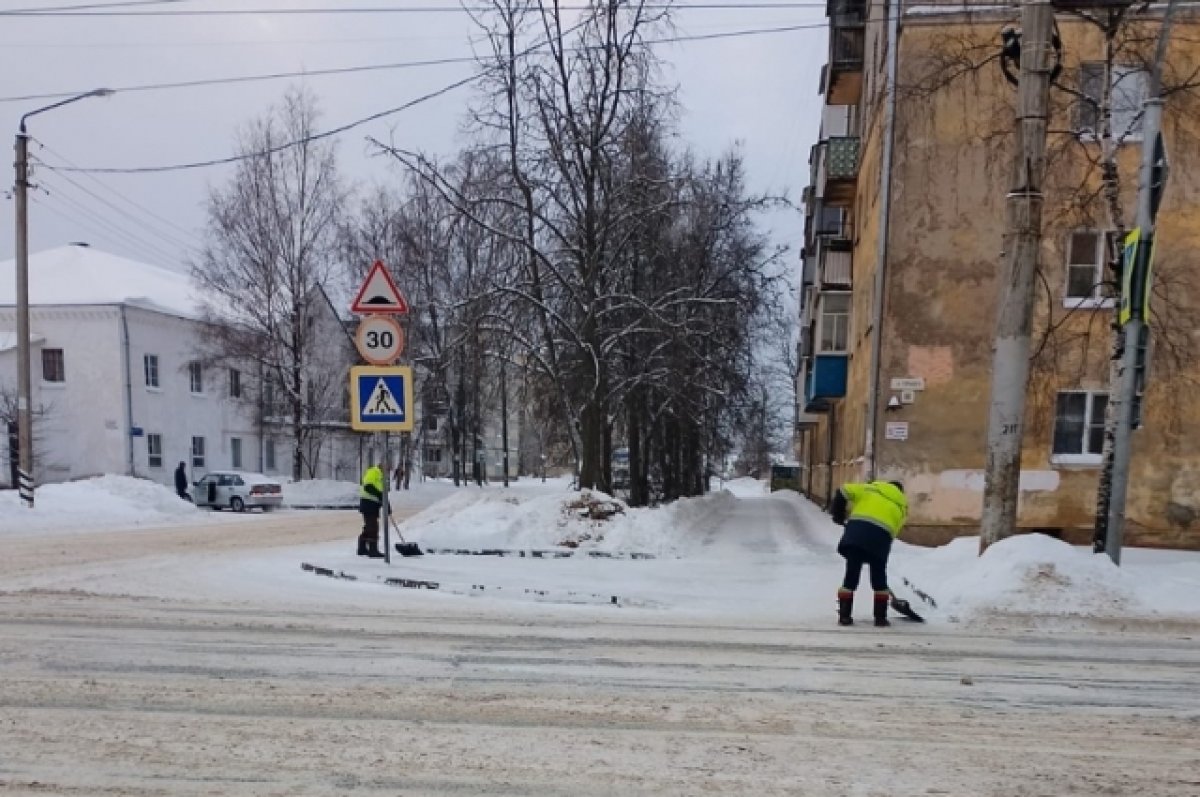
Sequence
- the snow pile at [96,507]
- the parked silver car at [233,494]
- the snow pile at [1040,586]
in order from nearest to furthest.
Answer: the snow pile at [1040,586]
the snow pile at [96,507]
the parked silver car at [233,494]

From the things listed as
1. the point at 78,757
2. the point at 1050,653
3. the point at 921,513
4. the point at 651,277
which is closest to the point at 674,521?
the point at 921,513

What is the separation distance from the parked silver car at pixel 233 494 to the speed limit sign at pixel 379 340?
21.1 metres

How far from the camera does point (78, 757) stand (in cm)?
399

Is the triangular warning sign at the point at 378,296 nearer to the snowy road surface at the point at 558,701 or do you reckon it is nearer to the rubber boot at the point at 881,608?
the snowy road surface at the point at 558,701

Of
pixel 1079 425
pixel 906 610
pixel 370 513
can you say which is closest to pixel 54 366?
pixel 370 513

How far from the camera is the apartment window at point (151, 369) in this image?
1329 inches

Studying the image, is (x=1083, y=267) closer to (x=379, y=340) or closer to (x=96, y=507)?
(x=379, y=340)

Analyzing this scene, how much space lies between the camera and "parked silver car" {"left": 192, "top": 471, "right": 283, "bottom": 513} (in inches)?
1120

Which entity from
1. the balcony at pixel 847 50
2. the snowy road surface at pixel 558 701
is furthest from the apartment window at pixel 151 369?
the balcony at pixel 847 50

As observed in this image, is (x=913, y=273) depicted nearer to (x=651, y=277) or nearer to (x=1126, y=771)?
(x=651, y=277)

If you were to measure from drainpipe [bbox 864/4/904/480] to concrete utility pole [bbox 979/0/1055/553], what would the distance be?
595 cm

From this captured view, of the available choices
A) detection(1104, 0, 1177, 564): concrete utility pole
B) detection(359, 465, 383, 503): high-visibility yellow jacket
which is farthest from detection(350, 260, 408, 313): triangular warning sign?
detection(1104, 0, 1177, 564): concrete utility pole

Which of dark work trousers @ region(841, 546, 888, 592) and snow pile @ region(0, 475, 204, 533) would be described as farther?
snow pile @ region(0, 475, 204, 533)

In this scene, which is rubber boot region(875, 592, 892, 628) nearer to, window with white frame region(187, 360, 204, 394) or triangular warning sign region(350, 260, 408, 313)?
triangular warning sign region(350, 260, 408, 313)
